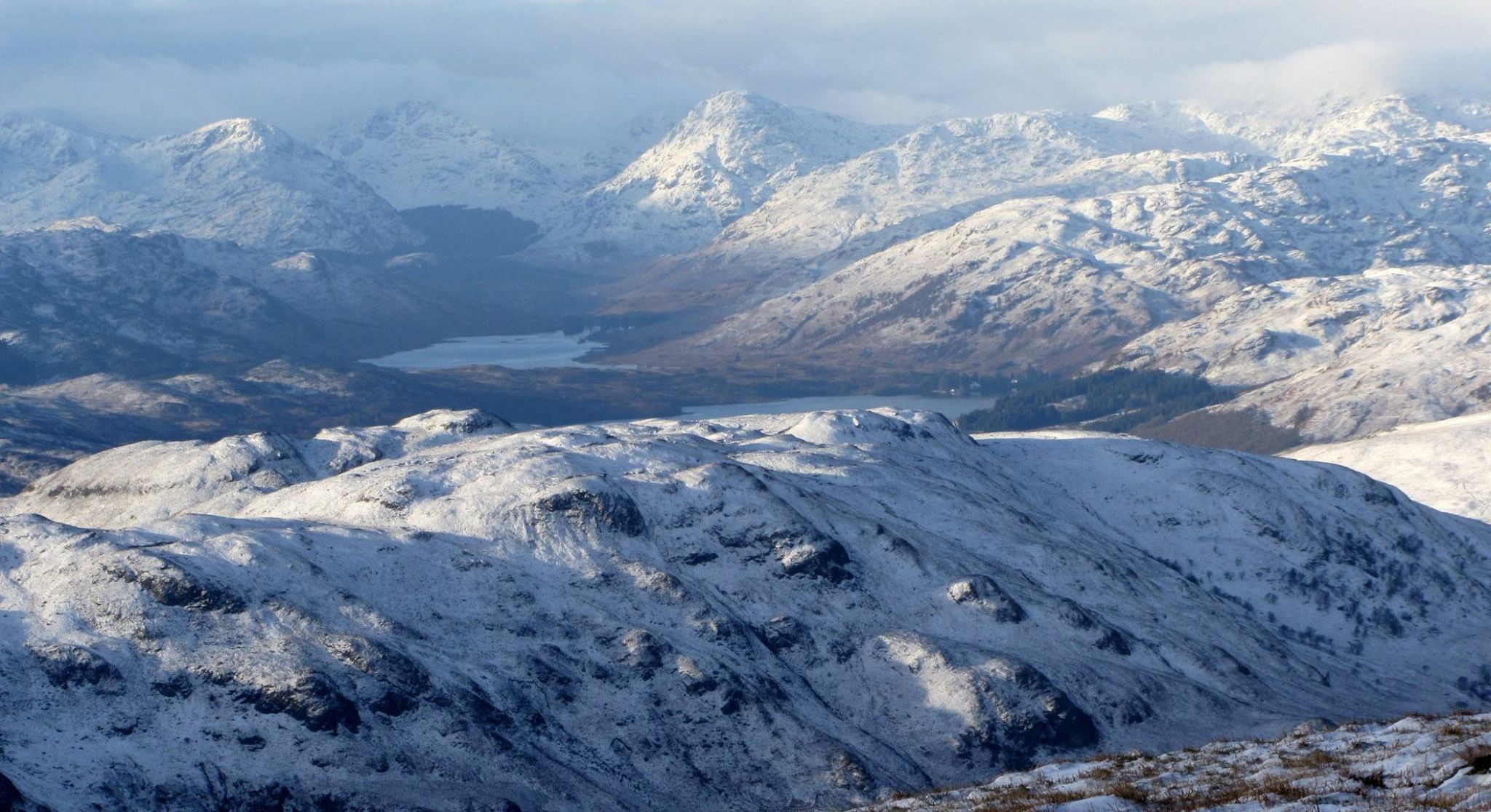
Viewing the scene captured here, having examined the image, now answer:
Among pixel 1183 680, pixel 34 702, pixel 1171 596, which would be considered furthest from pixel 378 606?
pixel 1171 596

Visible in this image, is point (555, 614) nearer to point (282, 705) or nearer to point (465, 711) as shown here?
point (465, 711)

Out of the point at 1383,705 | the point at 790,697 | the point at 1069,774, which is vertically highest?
the point at 1069,774

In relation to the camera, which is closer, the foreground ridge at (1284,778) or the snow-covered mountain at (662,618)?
the foreground ridge at (1284,778)

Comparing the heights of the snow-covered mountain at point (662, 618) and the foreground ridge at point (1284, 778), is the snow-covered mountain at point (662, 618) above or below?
→ below

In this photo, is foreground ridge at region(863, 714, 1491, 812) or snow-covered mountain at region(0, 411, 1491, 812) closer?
foreground ridge at region(863, 714, 1491, 812)

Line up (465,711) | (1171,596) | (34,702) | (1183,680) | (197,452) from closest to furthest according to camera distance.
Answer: (34,702) < (465,711) < (1183,680) < (1171,596) < (197,452)
